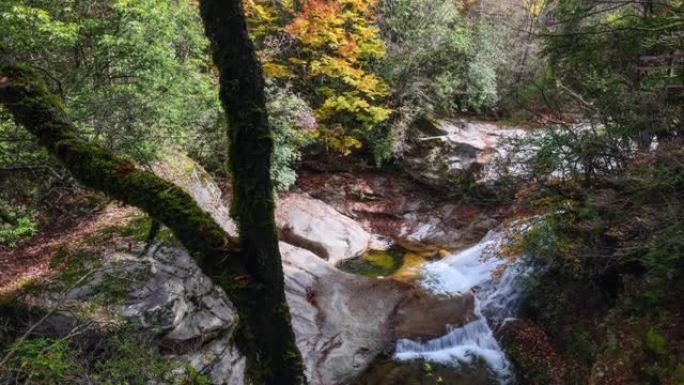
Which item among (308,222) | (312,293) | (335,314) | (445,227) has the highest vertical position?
(445,227)

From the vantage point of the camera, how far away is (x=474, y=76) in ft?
53.3

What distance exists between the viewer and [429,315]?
9492mm

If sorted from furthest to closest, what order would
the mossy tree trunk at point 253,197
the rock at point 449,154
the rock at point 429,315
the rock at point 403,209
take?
the rock at point 449,154 < the rock at point 403,209 < the rock at point 429,315 < the mossy tree trunk at point 253,197

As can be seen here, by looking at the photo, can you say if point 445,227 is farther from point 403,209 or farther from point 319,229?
point 319,229

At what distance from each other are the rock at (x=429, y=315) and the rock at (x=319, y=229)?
2.72 metres

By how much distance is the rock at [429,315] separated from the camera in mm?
9023

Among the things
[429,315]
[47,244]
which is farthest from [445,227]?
[47,244]

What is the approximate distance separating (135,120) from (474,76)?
1275 cm

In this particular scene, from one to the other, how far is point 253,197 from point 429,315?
727 cm

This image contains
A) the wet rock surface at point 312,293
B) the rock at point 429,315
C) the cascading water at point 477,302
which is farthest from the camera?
the rock at point 429,315

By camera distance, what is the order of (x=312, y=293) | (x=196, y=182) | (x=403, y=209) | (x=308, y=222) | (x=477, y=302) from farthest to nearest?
(x=403, y=209) → (x=308, y=222) → (x=477, y=302) → (x=196, y=182) → (x=312, y=293)

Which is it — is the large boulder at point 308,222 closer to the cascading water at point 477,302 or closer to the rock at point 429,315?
the cascading water at point 477,302

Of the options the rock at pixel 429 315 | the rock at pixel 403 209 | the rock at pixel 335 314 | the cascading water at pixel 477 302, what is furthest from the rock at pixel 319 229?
the rock at pixel 429 315

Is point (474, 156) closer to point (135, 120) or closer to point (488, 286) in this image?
point (488, 286)
